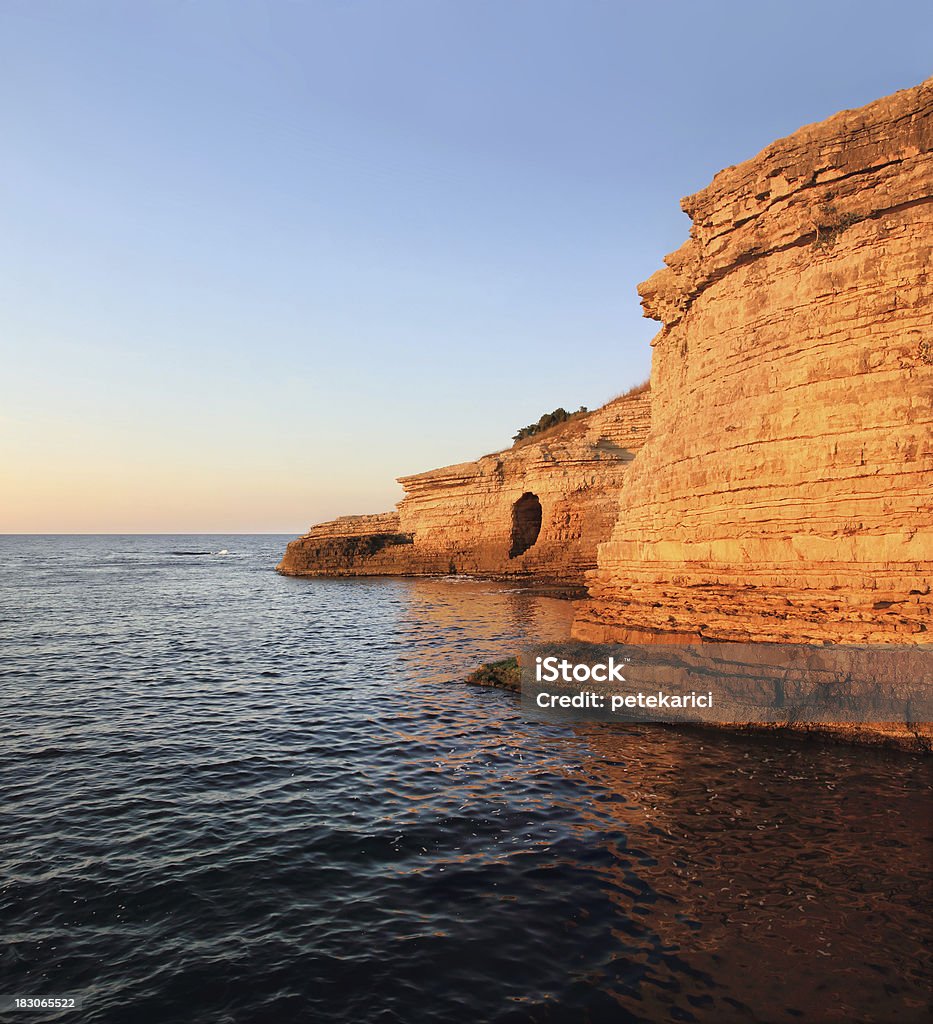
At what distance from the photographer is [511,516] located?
45.2 metres

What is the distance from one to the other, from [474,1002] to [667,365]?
56.7 feet

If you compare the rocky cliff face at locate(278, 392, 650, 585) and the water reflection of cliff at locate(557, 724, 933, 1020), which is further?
the rocky cliff face at locate(278, 392, 650, 585)

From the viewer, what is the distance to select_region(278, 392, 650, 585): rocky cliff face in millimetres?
40938

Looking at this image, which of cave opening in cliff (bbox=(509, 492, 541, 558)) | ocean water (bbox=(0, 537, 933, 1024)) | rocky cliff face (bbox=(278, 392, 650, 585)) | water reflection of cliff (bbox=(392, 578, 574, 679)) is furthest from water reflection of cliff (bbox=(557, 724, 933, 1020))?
cave opening in cliff (bbox=(509, 492, 541, 558))

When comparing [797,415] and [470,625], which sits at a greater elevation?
[797,415]

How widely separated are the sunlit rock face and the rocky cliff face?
78.6 feet

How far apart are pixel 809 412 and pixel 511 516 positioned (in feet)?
107

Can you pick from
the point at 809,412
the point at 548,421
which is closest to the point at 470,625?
the point at 809,412

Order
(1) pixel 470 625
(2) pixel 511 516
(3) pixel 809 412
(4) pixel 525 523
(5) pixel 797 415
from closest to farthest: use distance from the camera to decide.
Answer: (3) pixel 809 412 → (5) pixel 797 415 → (1) pixel 470 625 → (2) pixel 511 516 → (4) pixel 525 523

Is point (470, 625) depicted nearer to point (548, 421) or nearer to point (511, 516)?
point (511, 516)

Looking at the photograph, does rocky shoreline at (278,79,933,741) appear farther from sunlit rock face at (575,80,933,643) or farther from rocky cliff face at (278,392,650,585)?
rocky cliff face at (278,392,650,585)

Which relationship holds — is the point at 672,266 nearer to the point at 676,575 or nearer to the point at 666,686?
the point at 676,575

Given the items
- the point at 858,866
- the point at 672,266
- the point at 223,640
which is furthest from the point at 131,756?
the point at 672,266

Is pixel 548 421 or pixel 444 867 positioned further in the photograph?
pixel 548 421
